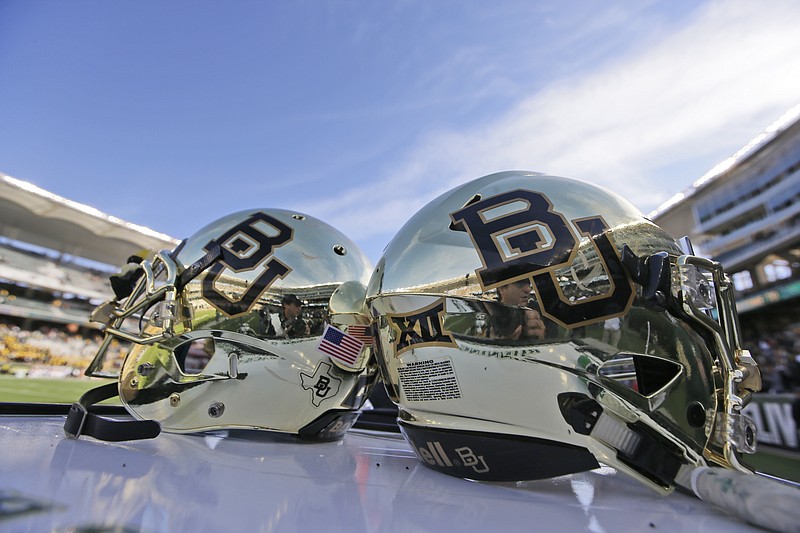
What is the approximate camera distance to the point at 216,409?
173cm

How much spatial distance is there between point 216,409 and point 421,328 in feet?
3.02

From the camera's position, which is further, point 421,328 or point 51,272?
point 51,272

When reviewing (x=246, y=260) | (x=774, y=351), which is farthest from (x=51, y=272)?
(x=774, y=351)

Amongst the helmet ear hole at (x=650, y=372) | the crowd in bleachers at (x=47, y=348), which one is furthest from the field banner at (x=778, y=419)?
the crowd in bleachers at (x=47, y=348)

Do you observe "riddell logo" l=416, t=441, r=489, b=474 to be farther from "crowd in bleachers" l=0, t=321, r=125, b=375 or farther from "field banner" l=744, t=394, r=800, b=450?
"crowd in bleachers" l=0, t=321, r=125, b=375

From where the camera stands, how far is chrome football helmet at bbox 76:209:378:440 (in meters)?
1.75

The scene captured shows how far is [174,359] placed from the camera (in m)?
1.80

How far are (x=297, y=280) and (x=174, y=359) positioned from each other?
0.55m

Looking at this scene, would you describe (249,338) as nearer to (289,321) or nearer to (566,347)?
(289,321)

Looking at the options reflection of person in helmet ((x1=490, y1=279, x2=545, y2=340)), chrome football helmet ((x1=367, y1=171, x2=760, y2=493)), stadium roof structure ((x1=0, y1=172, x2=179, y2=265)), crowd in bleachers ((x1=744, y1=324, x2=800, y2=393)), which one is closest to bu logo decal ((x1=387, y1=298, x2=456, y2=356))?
chrome football helmet ((x1=367, y1=171, x2=760, y2=493))

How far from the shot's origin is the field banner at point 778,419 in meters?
6.21

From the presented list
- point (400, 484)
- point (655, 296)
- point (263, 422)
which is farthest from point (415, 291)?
point (263, 422)

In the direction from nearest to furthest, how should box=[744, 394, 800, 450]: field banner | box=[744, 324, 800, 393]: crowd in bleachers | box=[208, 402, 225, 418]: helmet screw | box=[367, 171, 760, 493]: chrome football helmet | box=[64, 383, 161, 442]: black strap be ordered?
box=[367, 171, 760, 493]: chrome football helmet < box=[64, 383, 161, 442]: black strap < box=[208, 402, 225, 418]: helmet screw < box=[744, 394, 800, 450]: field banner < box=[744, 324, 800, 393]: crowd in bleachers

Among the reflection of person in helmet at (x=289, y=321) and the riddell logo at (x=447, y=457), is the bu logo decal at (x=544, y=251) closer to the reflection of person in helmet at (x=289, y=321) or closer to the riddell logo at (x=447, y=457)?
the riddell logo at (x=447, y=457)
